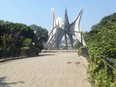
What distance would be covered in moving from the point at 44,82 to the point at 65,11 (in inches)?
3785

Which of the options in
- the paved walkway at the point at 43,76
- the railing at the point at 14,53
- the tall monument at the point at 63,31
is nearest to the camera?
the paved walkway at the point at 43,76

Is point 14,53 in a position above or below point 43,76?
above

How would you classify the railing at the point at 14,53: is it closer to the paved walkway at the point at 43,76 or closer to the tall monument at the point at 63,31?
the paved walkway at the point at 43,76

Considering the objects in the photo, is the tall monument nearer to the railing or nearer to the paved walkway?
the railing

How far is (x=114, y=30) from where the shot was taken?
33.4 feet

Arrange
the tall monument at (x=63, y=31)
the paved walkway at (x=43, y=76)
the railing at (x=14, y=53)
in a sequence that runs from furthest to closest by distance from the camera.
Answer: the tall monument at (x=63, y=31) → the railing at (x=14, y=53) → the paved walkway at (x=43, y=76)

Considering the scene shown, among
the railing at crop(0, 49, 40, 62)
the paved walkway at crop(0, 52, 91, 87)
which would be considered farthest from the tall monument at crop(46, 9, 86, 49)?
the paved walkway at crop(0, 52, 91, 87)

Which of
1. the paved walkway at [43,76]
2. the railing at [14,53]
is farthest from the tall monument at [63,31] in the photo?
the paved walkway at [43,76]

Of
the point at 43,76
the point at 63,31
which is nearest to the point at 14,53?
the point at 43,76

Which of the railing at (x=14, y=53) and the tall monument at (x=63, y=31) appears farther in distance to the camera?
the tall monument at (x=63, y=31)

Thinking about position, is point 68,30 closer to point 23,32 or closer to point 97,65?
point 23,32

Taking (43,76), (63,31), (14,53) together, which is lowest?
(43,76)

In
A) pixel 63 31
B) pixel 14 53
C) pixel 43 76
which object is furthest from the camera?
pixel 63 31

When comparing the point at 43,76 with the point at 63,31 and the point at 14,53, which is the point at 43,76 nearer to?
the point at 14,53
